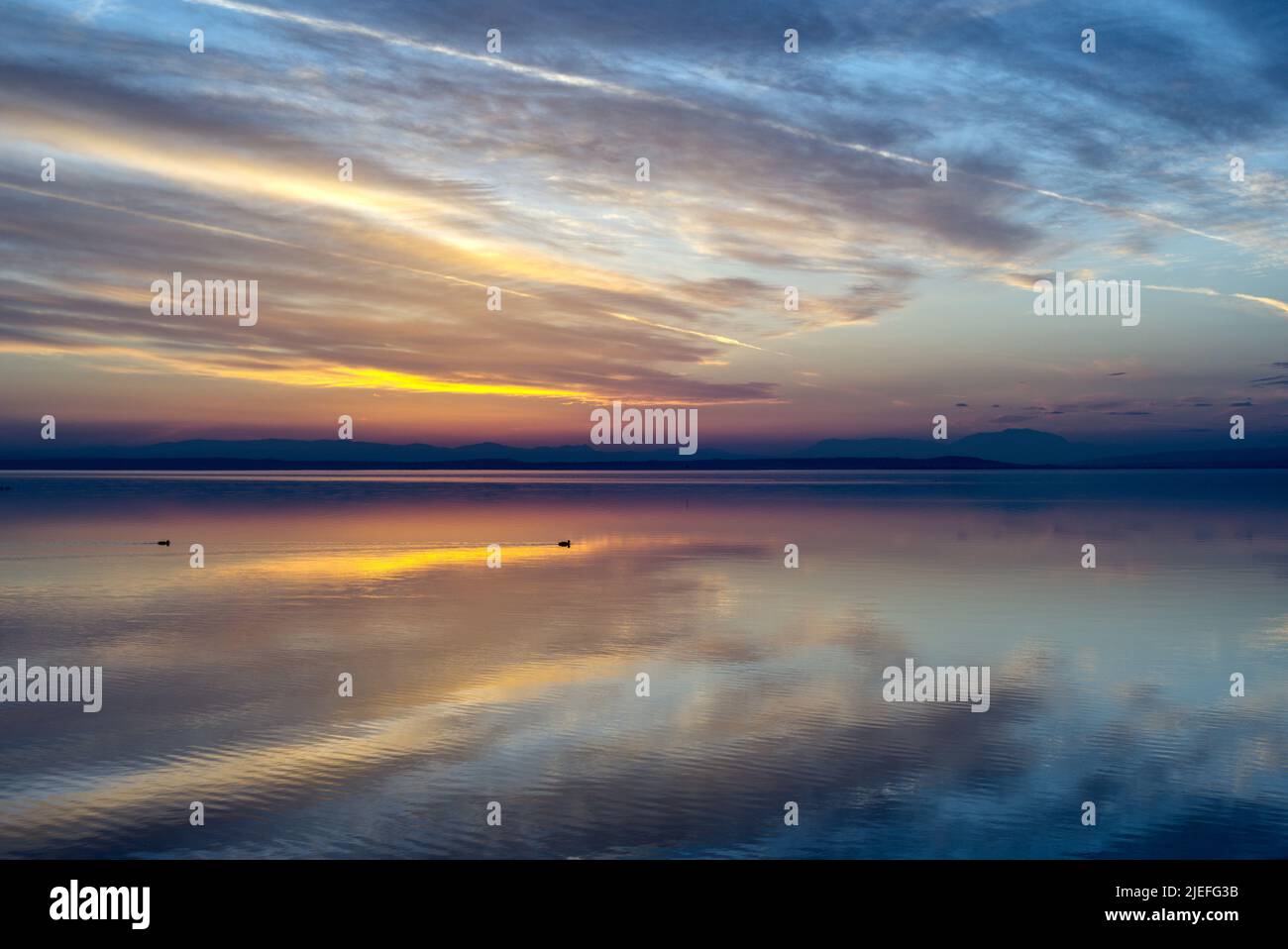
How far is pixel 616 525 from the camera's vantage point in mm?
62375

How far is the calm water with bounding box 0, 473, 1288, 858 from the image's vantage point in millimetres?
12297

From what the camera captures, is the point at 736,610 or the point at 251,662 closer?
the point at 251,662

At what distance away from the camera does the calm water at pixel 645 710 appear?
12297 mm

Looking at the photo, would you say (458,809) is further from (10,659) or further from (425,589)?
(425,589)

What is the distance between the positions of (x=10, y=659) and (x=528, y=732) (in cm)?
1222

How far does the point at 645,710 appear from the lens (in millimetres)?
17594

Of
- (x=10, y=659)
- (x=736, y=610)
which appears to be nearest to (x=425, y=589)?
(x=736, y=610)

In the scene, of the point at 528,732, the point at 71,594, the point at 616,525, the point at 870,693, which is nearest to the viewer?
the point at 528,732

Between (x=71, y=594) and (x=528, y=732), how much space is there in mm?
20939
